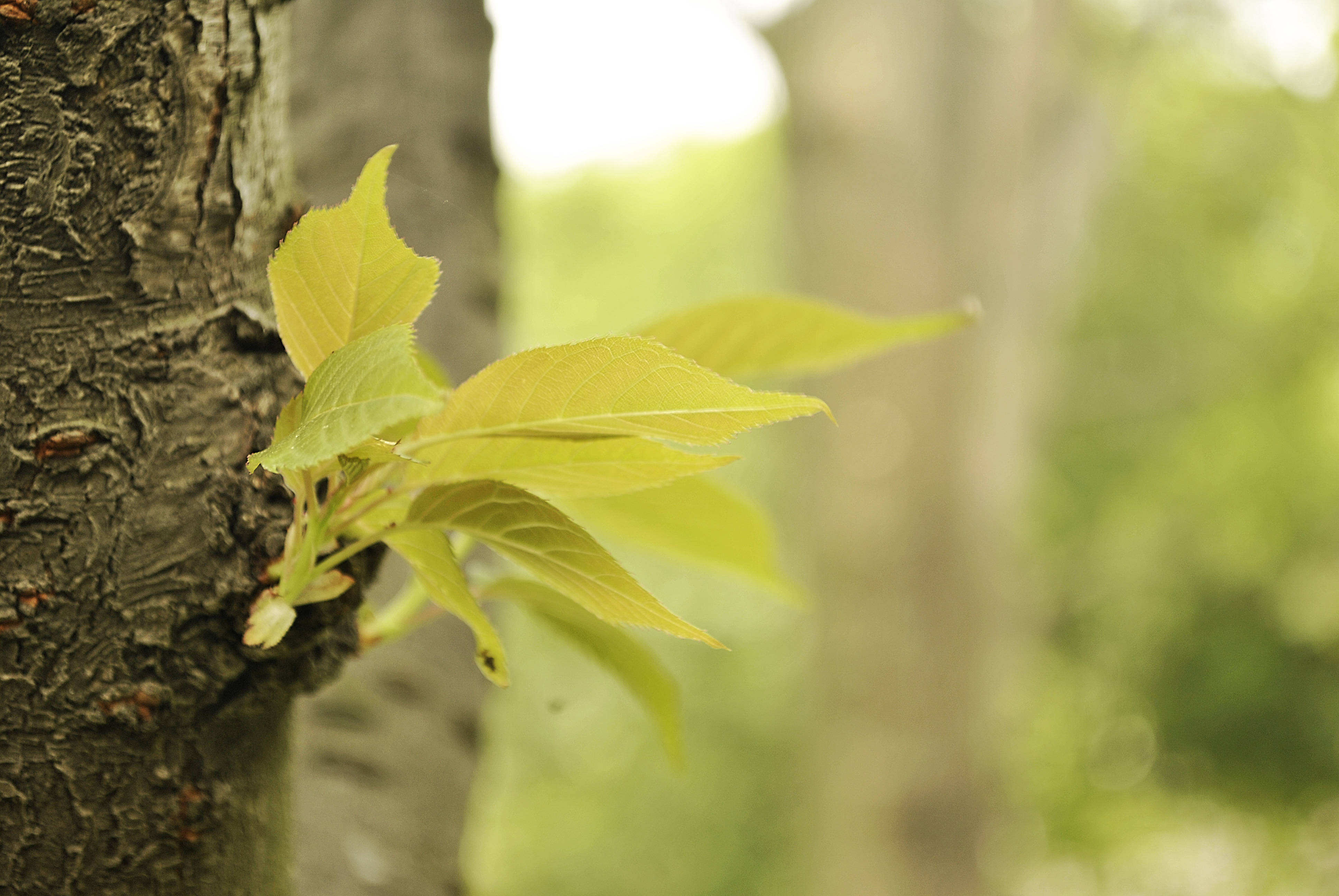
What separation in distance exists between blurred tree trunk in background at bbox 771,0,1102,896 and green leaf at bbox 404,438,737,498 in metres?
1.89

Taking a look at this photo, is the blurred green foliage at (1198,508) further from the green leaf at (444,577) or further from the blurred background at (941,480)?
the green leaf at (444,577)

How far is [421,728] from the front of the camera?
63cm

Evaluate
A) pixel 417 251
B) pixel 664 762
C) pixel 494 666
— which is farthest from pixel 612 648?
pixel 664 762

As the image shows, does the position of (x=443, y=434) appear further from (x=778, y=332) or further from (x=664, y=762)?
(x=664, y=762)

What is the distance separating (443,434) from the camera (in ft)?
0.96

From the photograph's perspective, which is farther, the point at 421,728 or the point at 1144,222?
the point at 1144,222

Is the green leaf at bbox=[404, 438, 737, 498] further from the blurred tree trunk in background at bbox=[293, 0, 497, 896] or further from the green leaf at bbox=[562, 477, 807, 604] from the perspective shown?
the blurred tree trunk in background at bbox=[293, 0, 497, 896]

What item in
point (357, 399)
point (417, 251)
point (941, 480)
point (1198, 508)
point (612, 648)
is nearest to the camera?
point (357, 399)

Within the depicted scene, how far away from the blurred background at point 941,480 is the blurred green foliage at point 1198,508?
0.02 meters

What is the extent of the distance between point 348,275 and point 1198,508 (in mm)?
5230

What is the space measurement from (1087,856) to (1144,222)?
11.7 ft

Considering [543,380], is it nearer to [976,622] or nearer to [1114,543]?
[976,622]

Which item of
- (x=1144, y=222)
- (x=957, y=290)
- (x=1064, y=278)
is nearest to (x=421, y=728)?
(x=957, y=290)

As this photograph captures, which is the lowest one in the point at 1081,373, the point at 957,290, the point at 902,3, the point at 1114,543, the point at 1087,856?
the point at 1087,856
